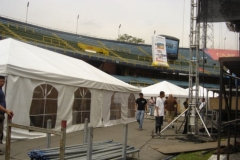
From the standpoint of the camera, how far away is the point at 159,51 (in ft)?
138

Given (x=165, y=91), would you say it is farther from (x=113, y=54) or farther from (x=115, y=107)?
(x=113, y=54)

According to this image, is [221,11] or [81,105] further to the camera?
[221,11]

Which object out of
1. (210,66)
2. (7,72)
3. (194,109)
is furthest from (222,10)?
(210,66)

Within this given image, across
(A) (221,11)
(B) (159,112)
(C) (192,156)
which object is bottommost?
(C) (192,156)

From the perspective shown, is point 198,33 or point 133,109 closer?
point 198,33

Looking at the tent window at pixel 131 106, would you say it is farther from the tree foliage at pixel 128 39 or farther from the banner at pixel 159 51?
the tree foliage at pixel 128 39

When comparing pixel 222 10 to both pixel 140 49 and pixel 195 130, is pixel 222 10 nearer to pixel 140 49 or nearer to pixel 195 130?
pixel 195 130

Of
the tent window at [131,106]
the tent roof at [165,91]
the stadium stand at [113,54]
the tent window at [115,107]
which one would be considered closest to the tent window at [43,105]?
the tent window at [115,107]

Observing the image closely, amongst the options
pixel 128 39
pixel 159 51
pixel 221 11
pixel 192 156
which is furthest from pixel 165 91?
pixel 128 39

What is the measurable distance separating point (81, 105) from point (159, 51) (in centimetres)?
3191

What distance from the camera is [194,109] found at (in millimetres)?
10914

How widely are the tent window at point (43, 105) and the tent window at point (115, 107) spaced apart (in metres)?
4.66

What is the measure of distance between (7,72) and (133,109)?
35.5 ft

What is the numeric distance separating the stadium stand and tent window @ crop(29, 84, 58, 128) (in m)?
28.9
